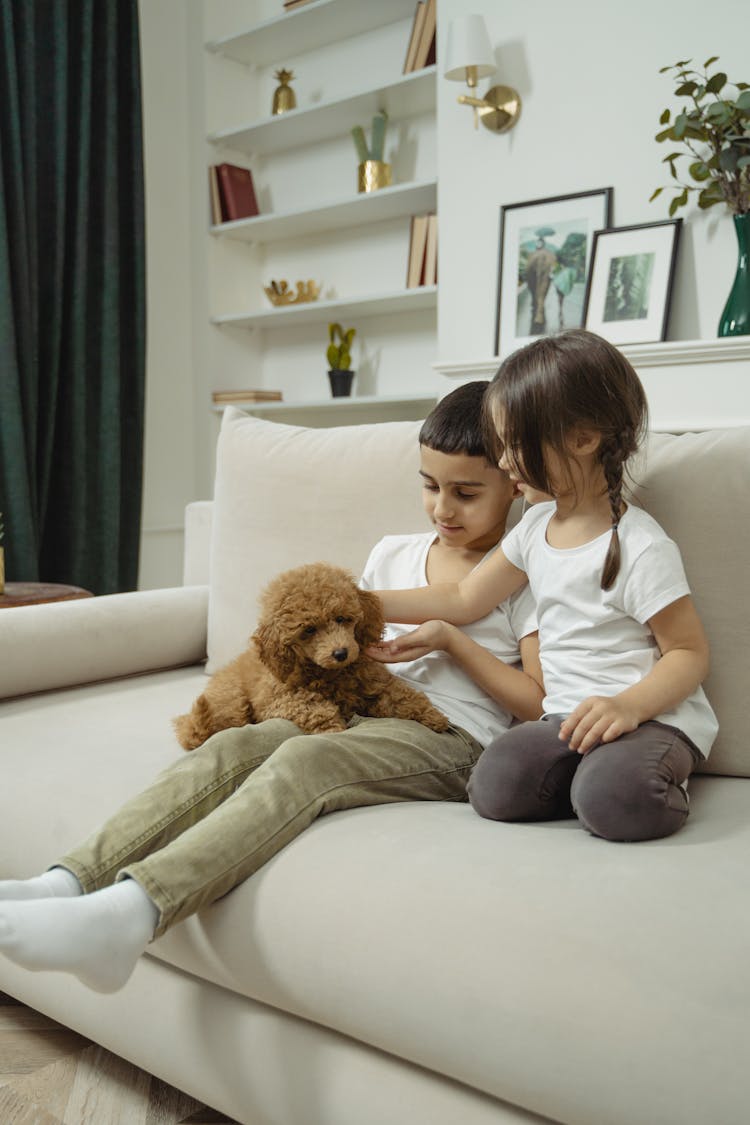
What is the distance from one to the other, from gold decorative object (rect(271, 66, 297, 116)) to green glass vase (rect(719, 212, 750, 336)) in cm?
209

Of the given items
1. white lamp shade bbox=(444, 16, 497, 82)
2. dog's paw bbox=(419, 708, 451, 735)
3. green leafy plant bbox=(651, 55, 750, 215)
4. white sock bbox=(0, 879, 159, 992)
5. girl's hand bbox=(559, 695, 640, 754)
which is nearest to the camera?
white sock bbox=(0, 879, 159, 992)

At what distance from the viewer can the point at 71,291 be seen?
3762mm

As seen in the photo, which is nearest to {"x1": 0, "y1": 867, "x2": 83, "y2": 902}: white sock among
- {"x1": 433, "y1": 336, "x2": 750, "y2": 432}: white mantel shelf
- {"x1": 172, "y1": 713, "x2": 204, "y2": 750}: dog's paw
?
{"x1": 172, "y1": 713, "x2": 204, "y2": 750}: dog's paw

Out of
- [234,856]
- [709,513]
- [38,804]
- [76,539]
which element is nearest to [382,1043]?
[234,856]

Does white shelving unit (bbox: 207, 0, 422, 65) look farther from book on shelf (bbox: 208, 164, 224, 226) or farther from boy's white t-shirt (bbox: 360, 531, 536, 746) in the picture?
boy's white t-shirt (bbox: 360, 531, 536, 746)

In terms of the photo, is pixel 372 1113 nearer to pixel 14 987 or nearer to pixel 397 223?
pixel 14 987

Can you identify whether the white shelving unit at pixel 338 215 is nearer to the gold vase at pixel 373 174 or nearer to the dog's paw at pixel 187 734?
the gold vase at pixel 373 174

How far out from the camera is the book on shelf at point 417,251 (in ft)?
12.1

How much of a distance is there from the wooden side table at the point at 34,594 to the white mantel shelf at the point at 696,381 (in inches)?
66.6

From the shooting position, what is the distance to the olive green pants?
1021 millimetres

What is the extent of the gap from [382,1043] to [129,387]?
3.40m

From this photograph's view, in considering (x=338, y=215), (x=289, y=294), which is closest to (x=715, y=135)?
(x=338, y=215)

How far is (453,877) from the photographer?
0.97 metres

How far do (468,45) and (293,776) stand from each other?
9.17 feet
